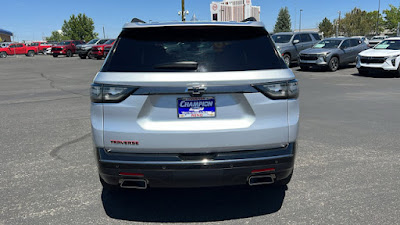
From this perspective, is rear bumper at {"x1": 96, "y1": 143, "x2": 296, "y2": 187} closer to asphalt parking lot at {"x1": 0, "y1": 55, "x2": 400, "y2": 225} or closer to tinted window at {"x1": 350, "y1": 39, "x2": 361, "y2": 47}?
asphalt parking lot at {"x1": 0, "y1": 55, "x2": 400, "y2": 225}

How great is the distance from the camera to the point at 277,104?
9.28 feet

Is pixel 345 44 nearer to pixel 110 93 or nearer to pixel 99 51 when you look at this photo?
pixel 110 93

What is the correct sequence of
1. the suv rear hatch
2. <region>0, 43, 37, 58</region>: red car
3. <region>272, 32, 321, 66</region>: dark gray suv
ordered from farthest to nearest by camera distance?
<region>0, 43, 37, 58</region>: red car, <region>272, 32, 321, 66</region>: dark gray suv, the suv rear hatch

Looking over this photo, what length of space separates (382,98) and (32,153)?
29.6ft

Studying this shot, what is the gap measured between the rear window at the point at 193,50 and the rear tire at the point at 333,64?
15904 mm

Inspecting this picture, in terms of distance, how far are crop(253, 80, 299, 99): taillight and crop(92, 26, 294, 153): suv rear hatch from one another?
12 mm

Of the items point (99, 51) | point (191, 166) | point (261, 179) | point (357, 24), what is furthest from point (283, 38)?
point (357, 24)

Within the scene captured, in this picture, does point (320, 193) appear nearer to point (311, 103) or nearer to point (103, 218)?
point (103, 218)

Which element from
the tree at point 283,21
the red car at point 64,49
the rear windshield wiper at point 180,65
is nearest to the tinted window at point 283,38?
the rear windshield wiper at point 180,65

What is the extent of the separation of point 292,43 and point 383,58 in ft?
19.4

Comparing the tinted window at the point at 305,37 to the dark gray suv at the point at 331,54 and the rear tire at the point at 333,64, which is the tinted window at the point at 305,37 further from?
the rear tire at the point at 333,64

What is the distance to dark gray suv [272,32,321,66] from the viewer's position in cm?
1958

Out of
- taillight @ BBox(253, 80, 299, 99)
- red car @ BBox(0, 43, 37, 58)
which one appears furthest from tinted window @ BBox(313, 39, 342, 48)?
red car @ BBox(0, 43, 37, 58)

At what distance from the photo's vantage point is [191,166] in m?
2.76
